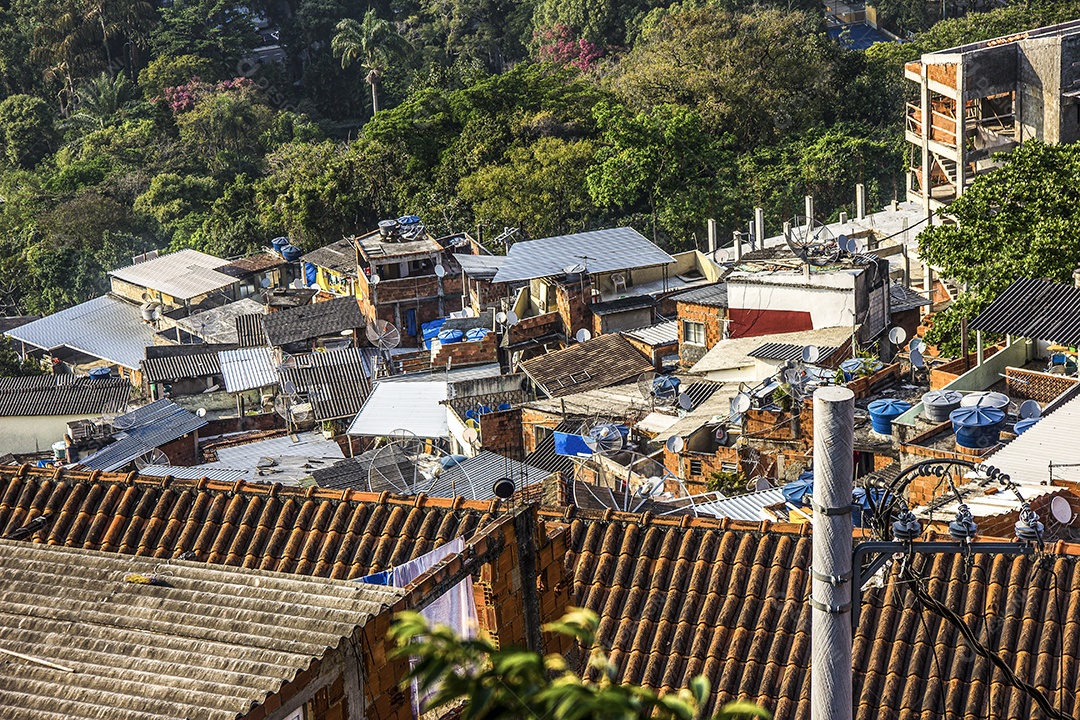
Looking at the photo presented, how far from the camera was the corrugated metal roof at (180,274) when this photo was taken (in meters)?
49.5

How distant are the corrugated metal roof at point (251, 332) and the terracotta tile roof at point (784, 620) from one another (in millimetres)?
32826

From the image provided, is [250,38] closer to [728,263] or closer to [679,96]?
[679,96]

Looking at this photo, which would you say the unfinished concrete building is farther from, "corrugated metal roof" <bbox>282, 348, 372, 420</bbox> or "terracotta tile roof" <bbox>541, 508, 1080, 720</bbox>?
"terracotta tile roof" <bbox>541, 508, 1080, 720</bbox>

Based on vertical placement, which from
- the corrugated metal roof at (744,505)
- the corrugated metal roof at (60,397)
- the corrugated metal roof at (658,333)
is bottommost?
the corrugated metal roof at (60,397)

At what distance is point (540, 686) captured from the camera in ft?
13.1

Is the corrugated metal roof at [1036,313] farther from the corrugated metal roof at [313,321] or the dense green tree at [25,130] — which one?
the dense green tree at [25,130]

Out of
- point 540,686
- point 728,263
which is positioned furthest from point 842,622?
point 728,263

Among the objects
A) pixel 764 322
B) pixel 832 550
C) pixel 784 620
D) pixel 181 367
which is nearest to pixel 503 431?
pixel 764 322

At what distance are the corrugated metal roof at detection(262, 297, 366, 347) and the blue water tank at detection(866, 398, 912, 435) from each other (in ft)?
72.5

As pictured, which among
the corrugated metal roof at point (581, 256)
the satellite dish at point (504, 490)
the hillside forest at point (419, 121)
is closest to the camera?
the satellite dish at point (504, 490)

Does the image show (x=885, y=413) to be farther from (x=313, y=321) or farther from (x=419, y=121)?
(x=419, y=121)

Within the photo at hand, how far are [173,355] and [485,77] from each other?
23.6m

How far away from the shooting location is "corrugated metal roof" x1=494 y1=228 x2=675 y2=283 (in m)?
37.8

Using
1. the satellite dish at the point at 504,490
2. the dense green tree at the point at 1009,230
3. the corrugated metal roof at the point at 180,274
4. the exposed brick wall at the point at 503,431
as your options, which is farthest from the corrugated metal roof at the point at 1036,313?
the corrugated metal roof at the point at 180,274
